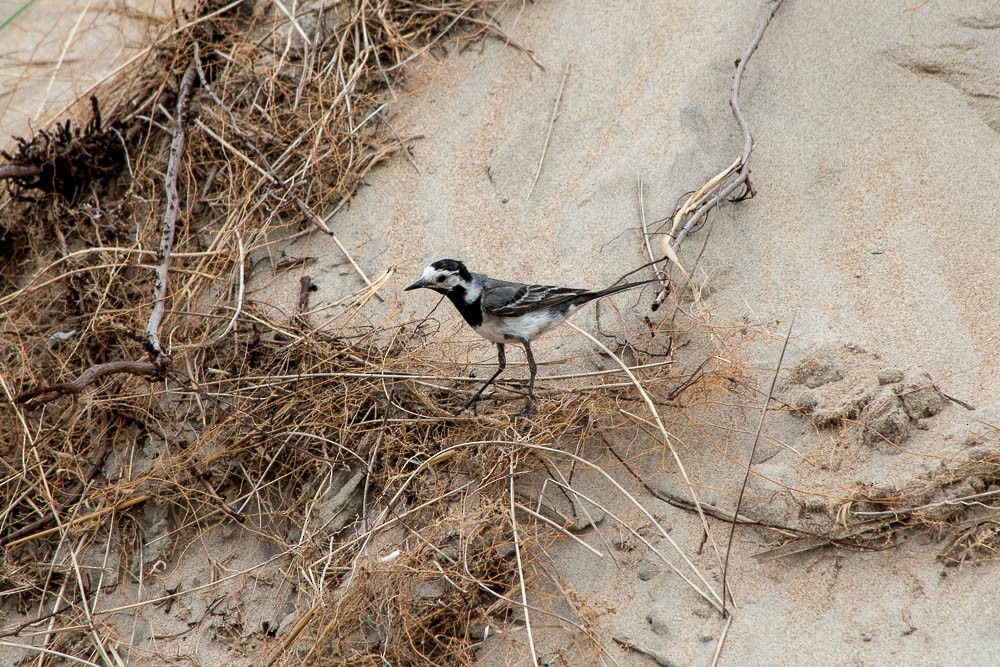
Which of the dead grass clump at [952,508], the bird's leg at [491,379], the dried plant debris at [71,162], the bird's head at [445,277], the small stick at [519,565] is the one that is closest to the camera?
the dead grass clump at [952,508]

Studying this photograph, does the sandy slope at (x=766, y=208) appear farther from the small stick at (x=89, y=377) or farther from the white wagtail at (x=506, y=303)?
the small stick at (x=89, y=377)

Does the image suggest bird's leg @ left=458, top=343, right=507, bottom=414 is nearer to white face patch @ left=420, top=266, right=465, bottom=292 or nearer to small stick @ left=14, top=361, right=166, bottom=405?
white face patch @ left=420, top=266, right=465, bottom=292

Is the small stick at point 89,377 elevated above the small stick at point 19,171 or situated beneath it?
situated beneath

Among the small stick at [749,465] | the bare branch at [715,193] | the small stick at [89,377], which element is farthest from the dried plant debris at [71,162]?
the small stick at [749,465]

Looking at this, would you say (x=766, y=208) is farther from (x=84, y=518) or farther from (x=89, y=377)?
(x=84, y=518)

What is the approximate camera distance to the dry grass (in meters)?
4.09

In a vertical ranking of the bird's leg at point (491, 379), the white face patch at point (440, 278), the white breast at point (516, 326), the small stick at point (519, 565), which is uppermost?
the white face patch at point (440, 278)

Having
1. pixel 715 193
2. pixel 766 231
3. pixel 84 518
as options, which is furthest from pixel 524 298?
pixel 84 518

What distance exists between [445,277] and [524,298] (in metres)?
0.44

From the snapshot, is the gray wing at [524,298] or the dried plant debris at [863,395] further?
the gray wing at [524,298]

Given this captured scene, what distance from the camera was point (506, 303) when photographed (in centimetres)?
473

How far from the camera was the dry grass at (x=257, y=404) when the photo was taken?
13.4 ft

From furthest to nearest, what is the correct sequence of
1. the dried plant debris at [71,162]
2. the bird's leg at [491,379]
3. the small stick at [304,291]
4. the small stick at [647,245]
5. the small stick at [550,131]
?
1. the dried plant debris at [71,162]
2. the small stick at [550,131]
3. the small stick at [304,291]
4. the small stick at [647,245]
5. the bird's leg at [491,379]

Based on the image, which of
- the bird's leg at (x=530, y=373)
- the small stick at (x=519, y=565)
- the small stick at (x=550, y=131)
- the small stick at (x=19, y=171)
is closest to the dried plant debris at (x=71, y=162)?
the small stick at (x=19, y=171)
